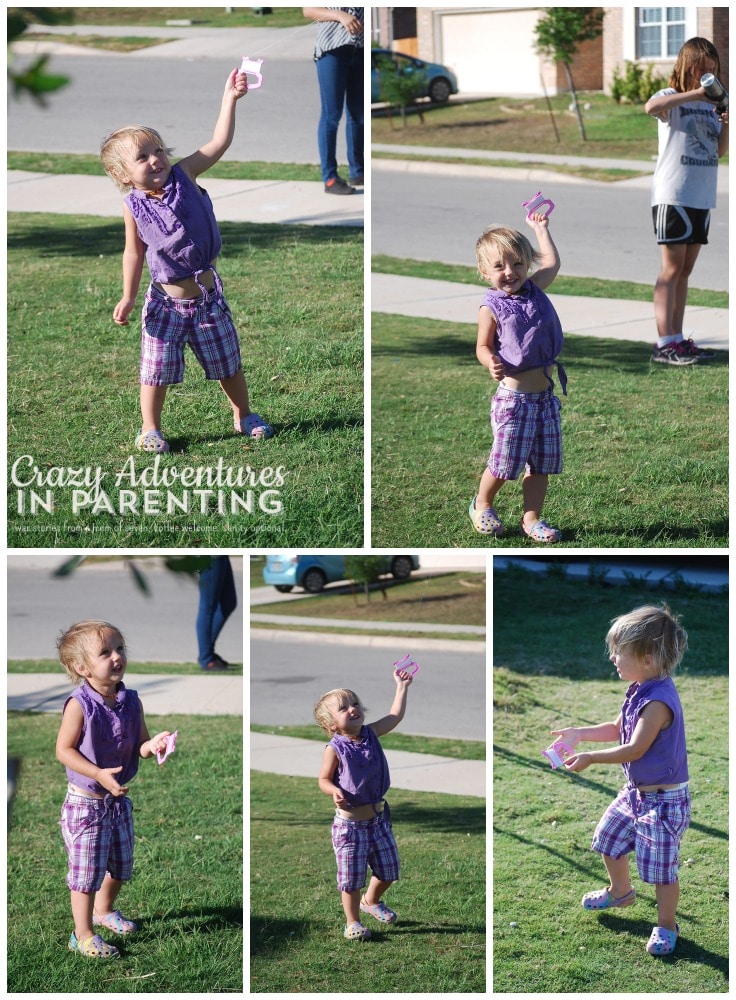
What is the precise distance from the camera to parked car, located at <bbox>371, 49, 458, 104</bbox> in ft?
19.7

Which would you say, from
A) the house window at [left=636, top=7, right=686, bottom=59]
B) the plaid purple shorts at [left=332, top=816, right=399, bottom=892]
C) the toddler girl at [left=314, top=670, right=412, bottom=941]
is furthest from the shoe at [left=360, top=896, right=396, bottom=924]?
the house window at [left=636, top=7, right=686, bottom=59]

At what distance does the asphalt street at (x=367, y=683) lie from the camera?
4.12m

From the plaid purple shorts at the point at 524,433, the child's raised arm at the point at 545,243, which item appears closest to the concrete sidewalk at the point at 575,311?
the plaid purple shorts at the point at 524,433

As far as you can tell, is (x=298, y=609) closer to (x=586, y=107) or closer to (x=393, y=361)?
(x=393, y=361)

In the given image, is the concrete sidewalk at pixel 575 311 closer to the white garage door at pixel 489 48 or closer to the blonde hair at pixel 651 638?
the white garage door at pixel 489 48

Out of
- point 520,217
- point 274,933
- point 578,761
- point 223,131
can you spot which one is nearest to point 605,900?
point 578,761

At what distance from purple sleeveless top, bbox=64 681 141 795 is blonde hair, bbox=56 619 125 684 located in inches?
3.3

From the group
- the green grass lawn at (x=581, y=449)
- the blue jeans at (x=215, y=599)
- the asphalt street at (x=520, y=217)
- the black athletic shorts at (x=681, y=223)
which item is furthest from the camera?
the asphalt street at (x=520, y=217)

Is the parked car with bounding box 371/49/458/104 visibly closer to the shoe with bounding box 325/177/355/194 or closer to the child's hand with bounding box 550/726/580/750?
the shoe with bounding box 325/177/355/194

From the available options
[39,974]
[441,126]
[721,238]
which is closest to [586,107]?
[441,126]

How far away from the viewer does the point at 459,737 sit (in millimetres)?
4293

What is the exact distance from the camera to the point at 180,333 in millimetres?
3867

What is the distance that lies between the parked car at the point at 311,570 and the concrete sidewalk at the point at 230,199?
183cm

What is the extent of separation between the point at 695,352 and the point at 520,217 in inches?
91.4
